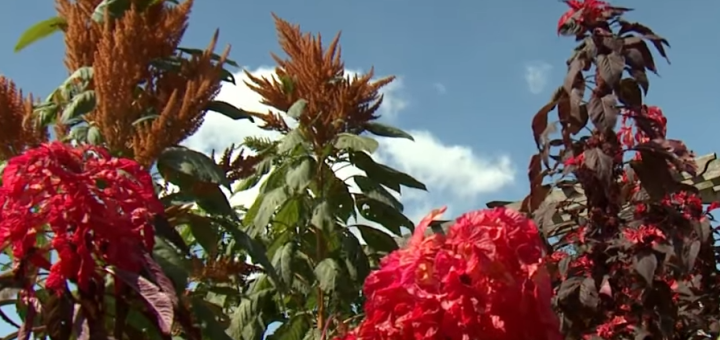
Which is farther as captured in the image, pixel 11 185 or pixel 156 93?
pixel 156 93

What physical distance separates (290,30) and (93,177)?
2.32 m

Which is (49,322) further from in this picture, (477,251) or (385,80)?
(385,80)

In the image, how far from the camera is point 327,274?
3402mm

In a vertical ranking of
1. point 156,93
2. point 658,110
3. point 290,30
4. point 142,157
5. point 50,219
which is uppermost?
point 290,30

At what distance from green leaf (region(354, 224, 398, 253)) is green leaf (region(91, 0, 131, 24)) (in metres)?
1.43

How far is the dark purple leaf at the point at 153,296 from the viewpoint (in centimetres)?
130

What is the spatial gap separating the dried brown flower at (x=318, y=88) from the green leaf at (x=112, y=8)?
962 millimetres

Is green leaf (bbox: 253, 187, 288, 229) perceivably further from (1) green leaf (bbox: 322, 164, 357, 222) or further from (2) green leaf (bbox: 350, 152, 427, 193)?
(2) green leaf (bbox: 350, 152, 427, 193)

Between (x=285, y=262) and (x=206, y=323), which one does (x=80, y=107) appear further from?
(x=285, y=262)

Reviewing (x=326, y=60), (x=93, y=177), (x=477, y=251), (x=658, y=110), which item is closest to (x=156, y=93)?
(x=326, y=60)

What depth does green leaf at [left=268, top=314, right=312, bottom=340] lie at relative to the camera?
143 inches

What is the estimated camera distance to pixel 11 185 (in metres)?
1.39

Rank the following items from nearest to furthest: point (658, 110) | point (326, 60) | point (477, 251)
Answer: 1. point (477, 251)
2. point (658, 110)
3. point (326, 60)

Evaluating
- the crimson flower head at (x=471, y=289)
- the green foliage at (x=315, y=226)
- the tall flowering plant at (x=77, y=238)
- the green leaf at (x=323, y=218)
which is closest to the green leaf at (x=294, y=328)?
the green foliage at (x=315, y=226)
